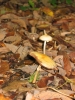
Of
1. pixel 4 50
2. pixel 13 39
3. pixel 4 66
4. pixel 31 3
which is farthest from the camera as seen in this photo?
pixel 31 3

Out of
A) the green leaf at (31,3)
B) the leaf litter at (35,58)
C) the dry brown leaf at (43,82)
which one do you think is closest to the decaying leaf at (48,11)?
the leaf litter at (35,58)

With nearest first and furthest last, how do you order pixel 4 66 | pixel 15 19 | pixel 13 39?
pixel 4 66 < pixel 13 39 < pixel 15 19

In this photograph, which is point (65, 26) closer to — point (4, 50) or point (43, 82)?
point (4, 50)

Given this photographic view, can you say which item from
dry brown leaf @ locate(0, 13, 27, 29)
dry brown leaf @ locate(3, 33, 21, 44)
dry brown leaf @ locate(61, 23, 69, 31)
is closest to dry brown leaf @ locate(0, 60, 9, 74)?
dry brown leaf @ locate(3, 33, 21, 44)

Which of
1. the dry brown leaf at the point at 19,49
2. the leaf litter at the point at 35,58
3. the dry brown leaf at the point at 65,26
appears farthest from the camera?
the dry brown leaf at the point at 65,26

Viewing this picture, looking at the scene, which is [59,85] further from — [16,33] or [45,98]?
[16,33]

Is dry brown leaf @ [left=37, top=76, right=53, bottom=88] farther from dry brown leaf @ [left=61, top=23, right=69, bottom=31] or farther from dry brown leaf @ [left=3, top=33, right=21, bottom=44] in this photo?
dry brown leaf @ [left=61, top=23, right=69, bottom=31]

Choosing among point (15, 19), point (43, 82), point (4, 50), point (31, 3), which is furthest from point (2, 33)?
point (31, 3)

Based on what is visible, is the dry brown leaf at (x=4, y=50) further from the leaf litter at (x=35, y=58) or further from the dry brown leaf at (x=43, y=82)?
the dry brown leaf at (x=43, y=82)

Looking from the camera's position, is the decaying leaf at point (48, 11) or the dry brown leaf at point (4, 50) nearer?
the dry brown leaf at point (4, 50)
